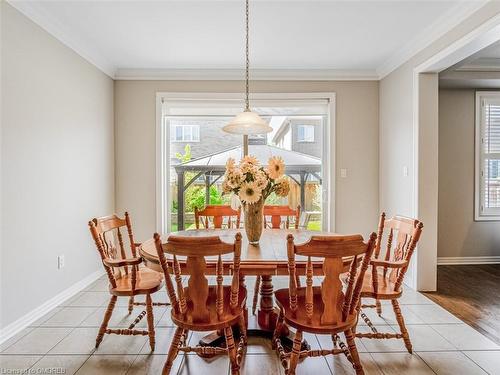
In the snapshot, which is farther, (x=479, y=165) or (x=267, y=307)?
(x=479, y=165)

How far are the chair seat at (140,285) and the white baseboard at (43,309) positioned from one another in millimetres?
883

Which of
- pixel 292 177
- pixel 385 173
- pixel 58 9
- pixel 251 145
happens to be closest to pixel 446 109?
pixel 385 173

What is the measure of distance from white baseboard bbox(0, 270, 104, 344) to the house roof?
5.79 feet

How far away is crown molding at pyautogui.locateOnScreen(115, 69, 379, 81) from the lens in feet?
13.4

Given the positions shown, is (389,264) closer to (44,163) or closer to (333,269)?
(333,269)

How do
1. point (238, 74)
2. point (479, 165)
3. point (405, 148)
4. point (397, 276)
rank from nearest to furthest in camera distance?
point (397, 276) < point (405, 148) < point (238, 74) < point (479, 165)

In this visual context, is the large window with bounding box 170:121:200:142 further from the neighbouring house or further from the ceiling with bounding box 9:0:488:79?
the neighbouring house

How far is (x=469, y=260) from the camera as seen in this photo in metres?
4.24

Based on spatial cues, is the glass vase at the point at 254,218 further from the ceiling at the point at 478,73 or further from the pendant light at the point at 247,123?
the ceiling at the point at 478,73

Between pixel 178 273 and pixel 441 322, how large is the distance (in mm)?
2220

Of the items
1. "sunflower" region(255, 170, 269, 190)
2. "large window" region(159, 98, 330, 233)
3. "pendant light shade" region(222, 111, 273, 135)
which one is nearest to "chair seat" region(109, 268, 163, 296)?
"sunflower" region(255, 170, 269, 190)

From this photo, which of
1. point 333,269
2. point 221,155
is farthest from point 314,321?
point 221,155

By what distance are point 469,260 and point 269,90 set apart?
3.47 m

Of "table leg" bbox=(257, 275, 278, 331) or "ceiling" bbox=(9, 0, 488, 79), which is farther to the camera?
"ceiling" bbox=(9, 0, 488, 79)
